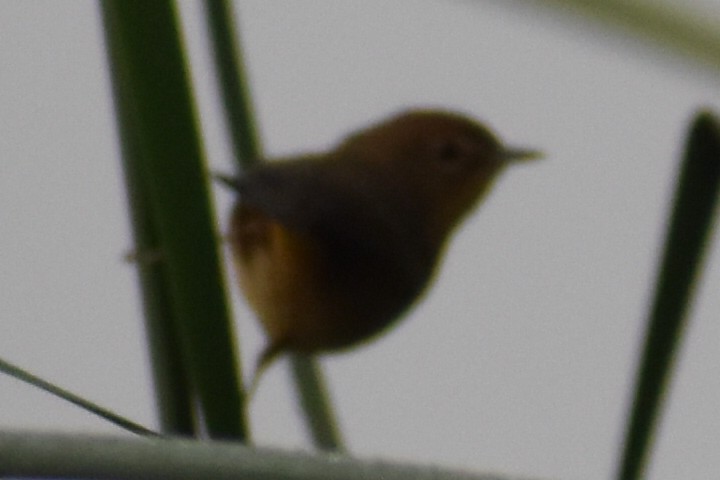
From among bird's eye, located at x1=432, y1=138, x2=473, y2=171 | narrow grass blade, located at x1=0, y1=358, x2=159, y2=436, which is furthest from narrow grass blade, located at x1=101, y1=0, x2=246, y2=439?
bird's eye, located at x1=432, y1=138, x2=473, y2=171

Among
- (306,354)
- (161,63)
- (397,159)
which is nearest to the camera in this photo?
(161,63)

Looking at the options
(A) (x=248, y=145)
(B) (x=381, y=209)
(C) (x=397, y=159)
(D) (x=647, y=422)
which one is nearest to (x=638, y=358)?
(D) (x=647, y=422)

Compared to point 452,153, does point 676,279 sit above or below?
below

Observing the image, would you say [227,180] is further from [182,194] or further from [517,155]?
[517,155]

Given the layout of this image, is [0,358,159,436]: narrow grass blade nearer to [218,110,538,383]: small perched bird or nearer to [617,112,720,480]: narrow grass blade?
[617,112,720,480]: narrow grass blade

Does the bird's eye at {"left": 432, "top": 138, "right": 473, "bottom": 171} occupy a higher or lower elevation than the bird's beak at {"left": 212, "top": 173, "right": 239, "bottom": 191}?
higher

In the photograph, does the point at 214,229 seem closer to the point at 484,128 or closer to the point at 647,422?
the point at 647,422

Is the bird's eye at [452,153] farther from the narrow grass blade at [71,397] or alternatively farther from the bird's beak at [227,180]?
the narrow grass blade at [71,397]

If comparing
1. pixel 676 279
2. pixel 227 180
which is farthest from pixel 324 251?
pixel 676 279

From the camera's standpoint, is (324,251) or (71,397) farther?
(324,251)

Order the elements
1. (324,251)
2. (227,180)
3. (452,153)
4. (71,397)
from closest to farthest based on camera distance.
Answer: (71,397) → (227,180) → (324,251) → (452,153)

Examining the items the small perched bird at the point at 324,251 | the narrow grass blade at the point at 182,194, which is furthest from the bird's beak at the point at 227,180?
the narrow grass blade at the point at 182,194
